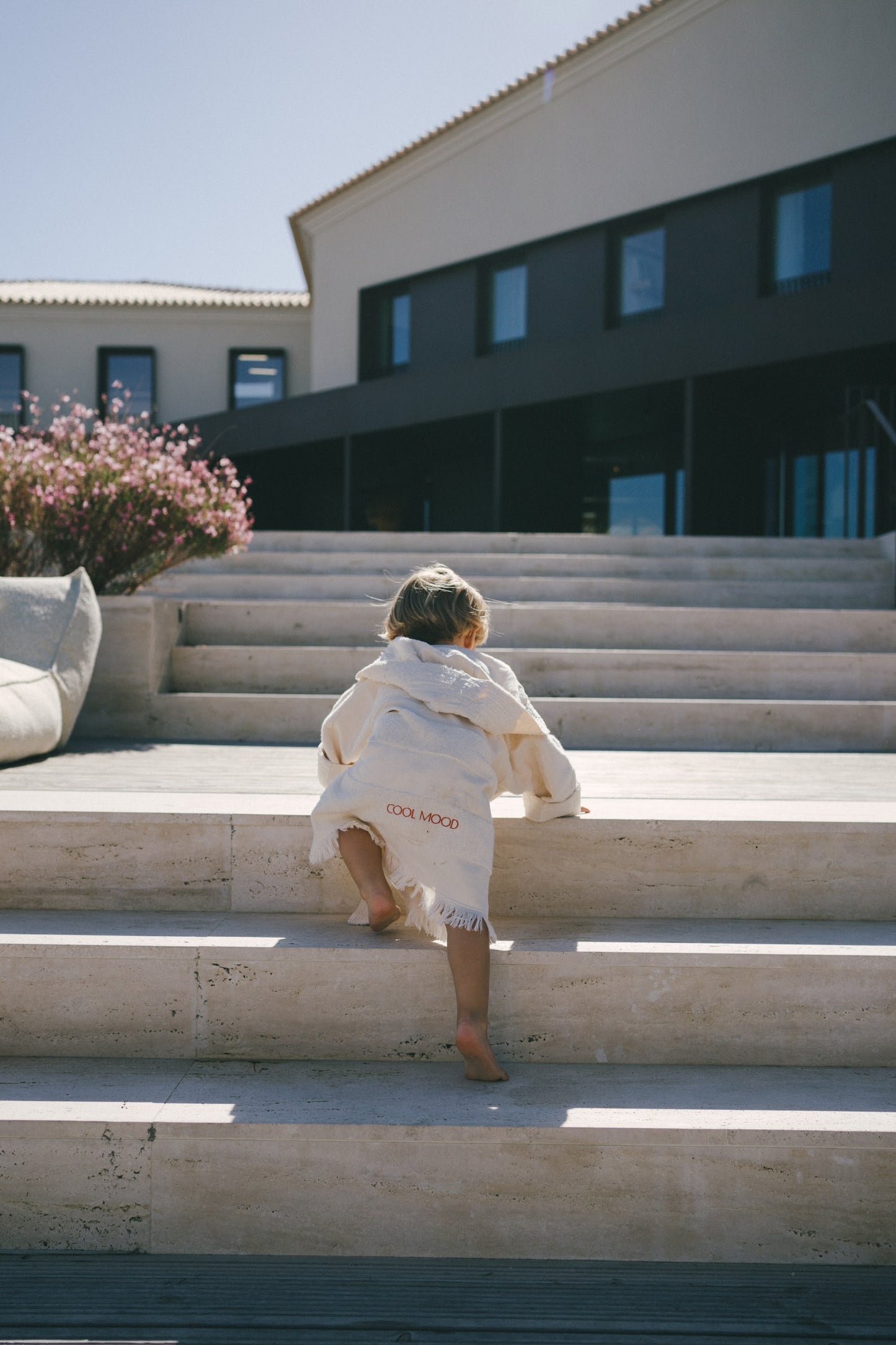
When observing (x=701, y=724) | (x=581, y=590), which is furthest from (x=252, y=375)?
(x=701, y=724)

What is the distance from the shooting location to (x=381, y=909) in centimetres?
226

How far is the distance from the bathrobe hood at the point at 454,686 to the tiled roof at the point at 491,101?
1227 cm

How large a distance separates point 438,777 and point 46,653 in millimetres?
2035

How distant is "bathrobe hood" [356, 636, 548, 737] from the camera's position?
233 centimetres

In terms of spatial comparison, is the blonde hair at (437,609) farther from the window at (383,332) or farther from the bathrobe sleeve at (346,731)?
the window at (383,332)

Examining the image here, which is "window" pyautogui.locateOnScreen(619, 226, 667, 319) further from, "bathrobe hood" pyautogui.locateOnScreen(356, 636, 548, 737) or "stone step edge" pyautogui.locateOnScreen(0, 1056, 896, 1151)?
"stone step edge" pyautogui.locateOnScreen(0, 1056, 896, 1151)

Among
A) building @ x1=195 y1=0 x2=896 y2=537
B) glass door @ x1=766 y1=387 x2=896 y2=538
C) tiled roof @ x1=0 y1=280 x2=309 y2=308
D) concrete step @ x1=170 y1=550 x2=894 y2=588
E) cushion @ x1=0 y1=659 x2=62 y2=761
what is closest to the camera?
cushion @ x1=0 y1=659 x2=62 y2=761

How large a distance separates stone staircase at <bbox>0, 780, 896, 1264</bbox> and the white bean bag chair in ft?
2.50

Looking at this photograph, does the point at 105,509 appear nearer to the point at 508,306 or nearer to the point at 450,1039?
the point at 450,1039

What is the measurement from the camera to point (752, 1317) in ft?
5.26

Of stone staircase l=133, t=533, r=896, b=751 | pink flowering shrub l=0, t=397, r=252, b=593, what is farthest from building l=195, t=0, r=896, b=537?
pink flowering shrub l=0, t=397, r=252, b=593

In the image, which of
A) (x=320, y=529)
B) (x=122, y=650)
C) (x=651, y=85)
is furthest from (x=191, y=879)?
(x=320, y=529)

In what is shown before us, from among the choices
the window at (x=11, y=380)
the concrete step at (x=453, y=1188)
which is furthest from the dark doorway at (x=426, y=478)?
the concrete step at (x=453, y=1188)

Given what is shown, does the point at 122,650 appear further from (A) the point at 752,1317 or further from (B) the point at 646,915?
(A) the point at 752,1317
